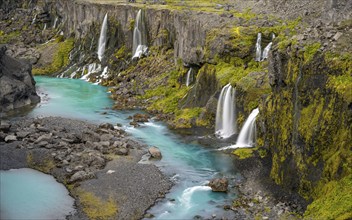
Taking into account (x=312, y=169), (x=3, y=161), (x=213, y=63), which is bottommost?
(x=3, y=161)

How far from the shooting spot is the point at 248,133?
5291 cm

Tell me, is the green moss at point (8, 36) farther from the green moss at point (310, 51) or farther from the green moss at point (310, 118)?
the green moss at point (310, 118)

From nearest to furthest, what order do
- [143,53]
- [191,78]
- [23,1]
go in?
[191,78] < [143,53] < [23,1]

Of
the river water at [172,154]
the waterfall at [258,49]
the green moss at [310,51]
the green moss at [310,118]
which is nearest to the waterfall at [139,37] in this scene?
the river water at [172,154]

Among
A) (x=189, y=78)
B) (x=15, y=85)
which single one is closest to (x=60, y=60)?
(x=15, y=85)

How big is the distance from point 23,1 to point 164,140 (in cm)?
10112

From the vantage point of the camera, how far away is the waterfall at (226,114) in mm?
57031

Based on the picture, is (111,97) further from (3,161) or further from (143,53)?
(3,161)

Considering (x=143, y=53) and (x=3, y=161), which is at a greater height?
(x=143, y=53)

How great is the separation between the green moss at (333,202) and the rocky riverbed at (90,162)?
42.7ft

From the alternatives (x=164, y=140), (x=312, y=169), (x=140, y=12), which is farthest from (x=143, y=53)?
(x=312, y=169)

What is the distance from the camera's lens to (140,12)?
94312 millimetres

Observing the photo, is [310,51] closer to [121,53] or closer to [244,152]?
[244,152]

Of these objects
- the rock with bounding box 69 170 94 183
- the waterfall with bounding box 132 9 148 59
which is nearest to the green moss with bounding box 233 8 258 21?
the waterfall with bounding box 132 9 148 59
